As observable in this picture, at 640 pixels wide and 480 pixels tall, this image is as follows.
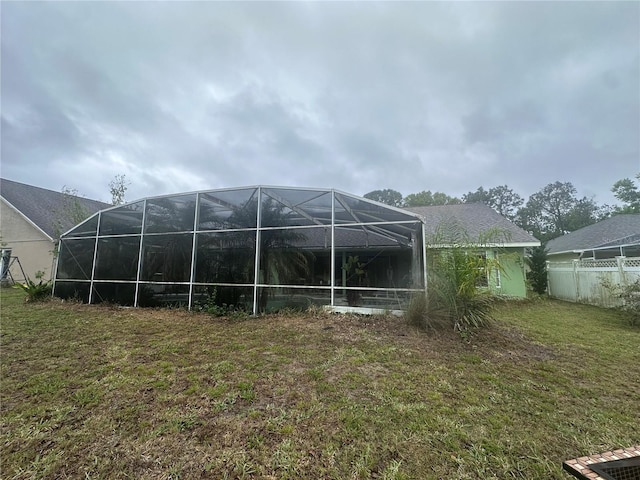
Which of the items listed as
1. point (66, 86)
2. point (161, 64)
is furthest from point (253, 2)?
point (66, 86)

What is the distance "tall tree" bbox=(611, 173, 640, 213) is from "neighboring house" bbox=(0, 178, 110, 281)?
137 feet

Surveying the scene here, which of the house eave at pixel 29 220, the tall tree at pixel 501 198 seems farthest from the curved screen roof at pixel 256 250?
the tall tree at pixel 501 198

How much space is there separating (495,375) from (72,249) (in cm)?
1234

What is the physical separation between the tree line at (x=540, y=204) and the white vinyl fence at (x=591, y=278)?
59.0 feet

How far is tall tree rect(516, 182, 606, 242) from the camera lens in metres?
32.4

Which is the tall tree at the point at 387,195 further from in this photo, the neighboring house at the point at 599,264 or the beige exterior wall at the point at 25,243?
the beige exterior wall at the point at 25,243

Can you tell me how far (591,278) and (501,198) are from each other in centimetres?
3295

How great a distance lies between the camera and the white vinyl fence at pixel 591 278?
315 inches

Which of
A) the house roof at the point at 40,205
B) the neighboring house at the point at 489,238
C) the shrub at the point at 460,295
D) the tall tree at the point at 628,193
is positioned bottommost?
the shrub at the point at 460,295

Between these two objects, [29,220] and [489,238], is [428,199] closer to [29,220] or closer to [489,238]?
[489,238]

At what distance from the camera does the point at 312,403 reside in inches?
110

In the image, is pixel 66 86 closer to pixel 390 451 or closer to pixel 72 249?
pixel 72 249

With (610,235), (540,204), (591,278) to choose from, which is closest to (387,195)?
(540,204)

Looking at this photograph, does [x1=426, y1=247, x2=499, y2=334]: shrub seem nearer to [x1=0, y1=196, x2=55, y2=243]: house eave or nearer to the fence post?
the fence post
